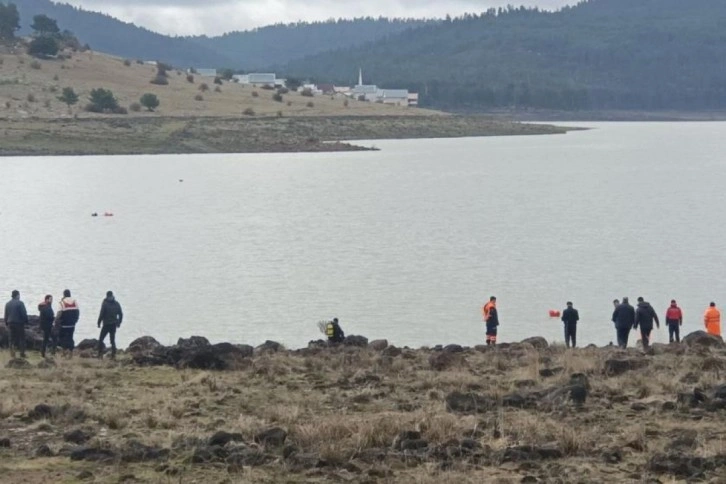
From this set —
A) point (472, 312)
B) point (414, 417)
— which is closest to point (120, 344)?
point (472, 312)

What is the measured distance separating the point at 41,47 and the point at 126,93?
17.0 meters

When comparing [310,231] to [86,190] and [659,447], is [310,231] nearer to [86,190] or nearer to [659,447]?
[86,190]

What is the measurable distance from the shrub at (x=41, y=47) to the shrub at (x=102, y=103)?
23400mm

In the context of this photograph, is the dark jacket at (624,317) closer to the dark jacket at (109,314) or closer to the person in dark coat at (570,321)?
the person in dark coat at (570,321)

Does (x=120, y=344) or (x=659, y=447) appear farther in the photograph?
(x=120, y=344)

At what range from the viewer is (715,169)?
101250mm

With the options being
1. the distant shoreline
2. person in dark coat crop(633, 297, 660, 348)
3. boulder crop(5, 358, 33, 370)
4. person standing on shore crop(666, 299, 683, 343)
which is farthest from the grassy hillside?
boulder crop(5, 358, 33, 370)

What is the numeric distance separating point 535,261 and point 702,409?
28.2 m

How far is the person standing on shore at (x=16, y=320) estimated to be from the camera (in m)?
21.8

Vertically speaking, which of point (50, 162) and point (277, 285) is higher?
point (50, 162)

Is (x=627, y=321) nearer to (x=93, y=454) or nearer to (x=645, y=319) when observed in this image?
(x=645, y=319)

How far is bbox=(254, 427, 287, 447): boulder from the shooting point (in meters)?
13.3

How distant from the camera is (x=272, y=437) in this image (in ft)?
44.0

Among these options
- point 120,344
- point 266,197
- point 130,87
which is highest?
point 130,87
